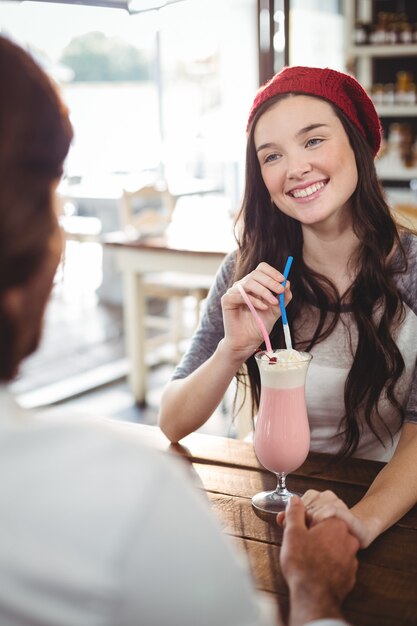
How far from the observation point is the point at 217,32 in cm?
716

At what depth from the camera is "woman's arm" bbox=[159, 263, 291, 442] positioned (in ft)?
4.51

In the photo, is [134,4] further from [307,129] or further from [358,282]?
[358,282]

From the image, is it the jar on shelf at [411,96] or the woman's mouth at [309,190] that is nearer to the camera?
the woman's mouth at [309,190]

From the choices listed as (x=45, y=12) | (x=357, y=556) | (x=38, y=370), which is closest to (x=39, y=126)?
(x=357, y=556)

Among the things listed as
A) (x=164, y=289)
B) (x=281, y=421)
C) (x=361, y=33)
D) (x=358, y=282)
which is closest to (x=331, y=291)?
(x=358, y=282)

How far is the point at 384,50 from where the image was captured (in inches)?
186

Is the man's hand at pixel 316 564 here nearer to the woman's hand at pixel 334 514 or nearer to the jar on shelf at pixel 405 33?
the woman's hand at pixel 334 514

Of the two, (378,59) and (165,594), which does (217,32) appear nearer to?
(378,59)

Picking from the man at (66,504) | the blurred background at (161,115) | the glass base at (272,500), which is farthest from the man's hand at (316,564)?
the blurred background at (161,115)

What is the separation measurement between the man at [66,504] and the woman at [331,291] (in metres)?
0.84

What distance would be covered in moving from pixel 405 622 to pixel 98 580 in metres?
0.52

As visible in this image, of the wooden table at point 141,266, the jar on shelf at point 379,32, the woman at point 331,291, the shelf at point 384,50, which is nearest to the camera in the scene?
the woman at point 331,291

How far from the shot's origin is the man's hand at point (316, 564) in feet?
2.80

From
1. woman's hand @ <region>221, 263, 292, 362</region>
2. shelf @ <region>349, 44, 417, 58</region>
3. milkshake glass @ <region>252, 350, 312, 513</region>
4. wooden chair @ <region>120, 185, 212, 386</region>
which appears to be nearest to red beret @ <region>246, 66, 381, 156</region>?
woman's hand @ <region>221, 263, 292, 362</region>
